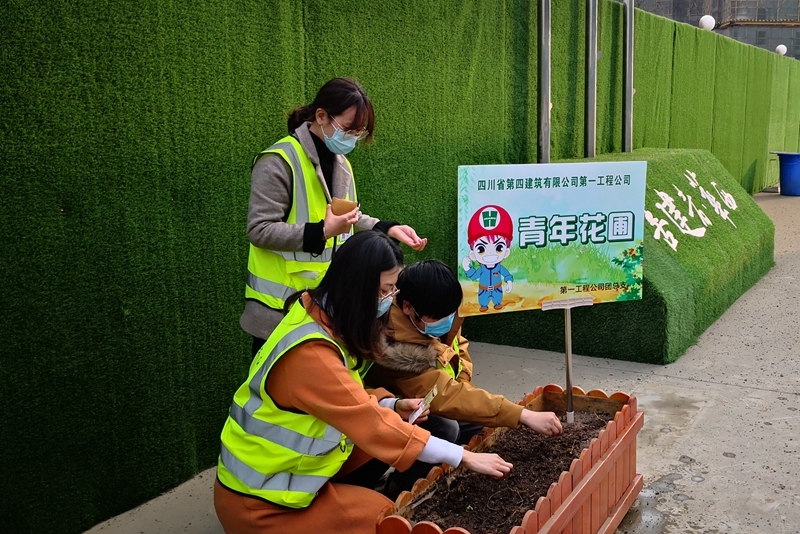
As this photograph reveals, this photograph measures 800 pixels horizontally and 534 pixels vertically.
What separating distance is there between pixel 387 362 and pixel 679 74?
355 inches

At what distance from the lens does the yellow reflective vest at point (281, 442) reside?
2385 mm

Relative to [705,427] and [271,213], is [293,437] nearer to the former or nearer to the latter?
[271,213]

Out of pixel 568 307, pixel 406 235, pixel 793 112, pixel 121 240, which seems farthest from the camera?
pixel 793 112

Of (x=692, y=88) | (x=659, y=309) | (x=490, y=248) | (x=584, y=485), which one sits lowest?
(x=659, y=309)

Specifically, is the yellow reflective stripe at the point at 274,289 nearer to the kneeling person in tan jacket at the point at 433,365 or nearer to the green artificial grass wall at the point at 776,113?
the kneeling person in tan jacket at the point at 433,365

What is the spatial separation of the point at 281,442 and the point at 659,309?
384 cm

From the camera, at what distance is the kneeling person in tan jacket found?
9.97 feet

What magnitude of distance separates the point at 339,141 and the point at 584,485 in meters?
1.56

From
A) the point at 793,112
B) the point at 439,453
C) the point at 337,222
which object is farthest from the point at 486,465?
the point at 793,112

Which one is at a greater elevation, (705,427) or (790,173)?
(790,173)

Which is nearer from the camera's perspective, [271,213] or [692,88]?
[271,213]

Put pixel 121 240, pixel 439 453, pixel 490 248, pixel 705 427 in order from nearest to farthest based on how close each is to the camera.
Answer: pixel 439 453, pixel 121 240, pixel 705 427, pixel 490 248

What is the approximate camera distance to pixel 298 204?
3.14 meters

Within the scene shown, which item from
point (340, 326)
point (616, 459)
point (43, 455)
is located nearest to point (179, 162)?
point (43, 455)
